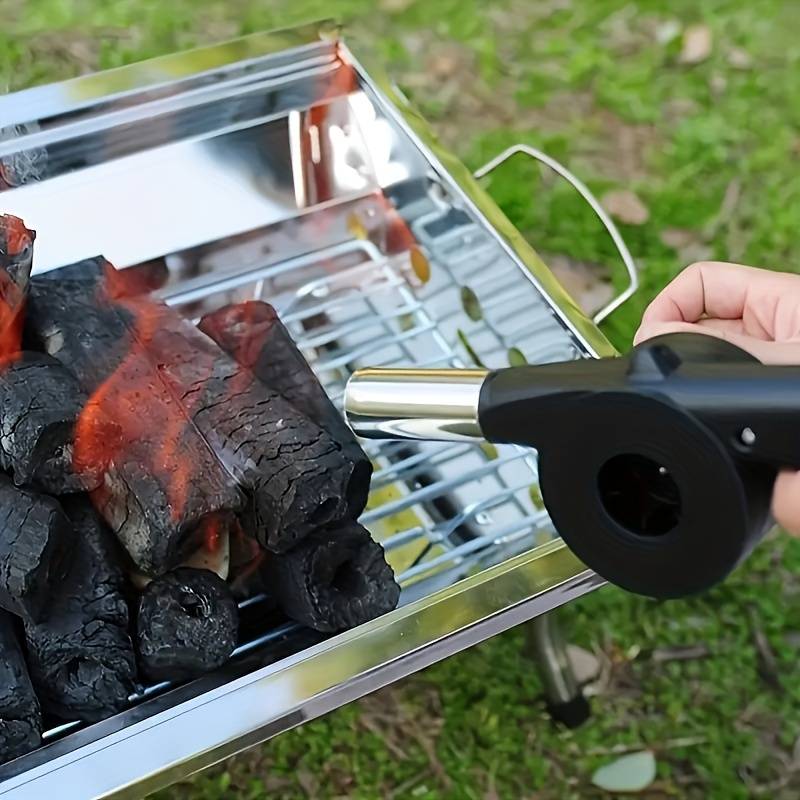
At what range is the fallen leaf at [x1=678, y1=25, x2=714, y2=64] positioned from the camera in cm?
228

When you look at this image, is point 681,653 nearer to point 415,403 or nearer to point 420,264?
point 420,264

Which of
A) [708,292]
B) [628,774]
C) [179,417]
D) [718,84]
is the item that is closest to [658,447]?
[708,292]

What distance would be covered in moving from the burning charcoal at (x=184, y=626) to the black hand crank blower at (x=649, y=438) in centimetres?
33

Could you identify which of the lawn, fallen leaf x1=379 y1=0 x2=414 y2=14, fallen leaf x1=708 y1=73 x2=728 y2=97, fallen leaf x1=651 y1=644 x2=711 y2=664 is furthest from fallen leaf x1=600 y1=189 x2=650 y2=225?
fallen leaf x1=651 y1=644 x2=711 y2=664

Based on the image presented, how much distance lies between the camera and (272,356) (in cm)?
121

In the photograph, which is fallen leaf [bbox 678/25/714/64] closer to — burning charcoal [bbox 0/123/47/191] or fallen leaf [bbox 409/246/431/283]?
fallen leaf [bbox 409/246/431/283]

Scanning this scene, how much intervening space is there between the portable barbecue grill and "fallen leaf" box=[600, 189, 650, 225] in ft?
2.23

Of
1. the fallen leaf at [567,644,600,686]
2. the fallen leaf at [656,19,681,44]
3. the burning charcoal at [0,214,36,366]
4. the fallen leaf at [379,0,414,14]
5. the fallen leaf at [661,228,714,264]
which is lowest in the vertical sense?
the fallen leaf at [567,644,600,686]

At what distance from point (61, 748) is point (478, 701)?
0.67 metres

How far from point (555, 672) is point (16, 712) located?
0.74 metres

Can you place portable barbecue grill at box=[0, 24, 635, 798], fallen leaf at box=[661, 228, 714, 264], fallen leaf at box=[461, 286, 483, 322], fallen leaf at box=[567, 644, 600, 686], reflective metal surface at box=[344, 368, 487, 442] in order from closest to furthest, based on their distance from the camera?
reflective metal surface at box=[344, 368, 487, 442] < portable barbecue grill at box=[0, 24, 635, 798] < fallen leaf at box=[461, 286, 483, 322] < fallen leaf at box=[567, 644, 600, 686] < fallen leaf at box=[661, 228, 714, 264]

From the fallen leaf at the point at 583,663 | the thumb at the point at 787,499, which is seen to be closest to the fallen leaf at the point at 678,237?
the fallen leaf at the point at 583,663

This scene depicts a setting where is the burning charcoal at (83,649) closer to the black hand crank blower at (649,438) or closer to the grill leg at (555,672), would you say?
the black hand crank blower at (649,438)

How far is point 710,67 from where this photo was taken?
2.27m
